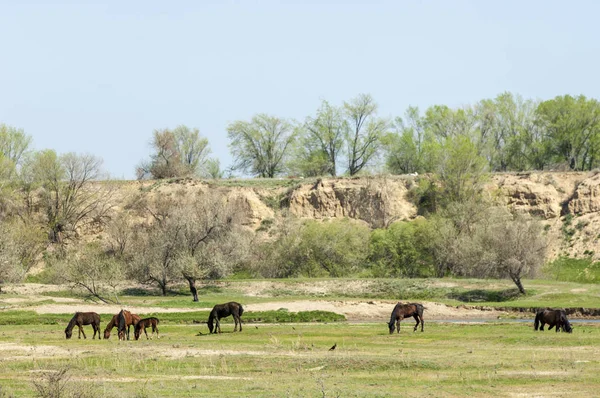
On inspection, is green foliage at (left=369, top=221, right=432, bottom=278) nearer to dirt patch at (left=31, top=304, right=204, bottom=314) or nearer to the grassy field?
the grassy field

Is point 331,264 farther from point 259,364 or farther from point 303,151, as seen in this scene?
point 259,364

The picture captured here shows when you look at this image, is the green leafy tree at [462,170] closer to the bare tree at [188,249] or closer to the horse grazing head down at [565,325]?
the bare tree at [188,249]

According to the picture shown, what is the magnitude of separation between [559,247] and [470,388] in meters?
69.5

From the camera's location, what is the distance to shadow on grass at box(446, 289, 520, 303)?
210 feet

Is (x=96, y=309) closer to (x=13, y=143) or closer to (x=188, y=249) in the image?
(x=188, y=249)

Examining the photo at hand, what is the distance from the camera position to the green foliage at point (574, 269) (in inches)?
3261

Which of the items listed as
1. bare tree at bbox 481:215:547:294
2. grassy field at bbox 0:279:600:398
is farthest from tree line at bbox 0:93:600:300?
grassy field at bbox 0:279:600:398

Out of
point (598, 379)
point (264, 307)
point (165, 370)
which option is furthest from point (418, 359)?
point (264, 307)

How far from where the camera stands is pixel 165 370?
3008 cm

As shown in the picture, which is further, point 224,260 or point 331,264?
point 331,264

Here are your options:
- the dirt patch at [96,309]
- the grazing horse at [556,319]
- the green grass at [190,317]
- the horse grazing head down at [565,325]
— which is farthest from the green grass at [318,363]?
the dirt patch at [96,309]

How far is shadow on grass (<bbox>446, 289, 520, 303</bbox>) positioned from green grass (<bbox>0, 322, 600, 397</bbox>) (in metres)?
20.2

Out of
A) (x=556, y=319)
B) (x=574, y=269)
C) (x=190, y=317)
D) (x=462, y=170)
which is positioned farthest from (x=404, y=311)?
(x=462, y=170)

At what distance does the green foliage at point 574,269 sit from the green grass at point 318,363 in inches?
1615
